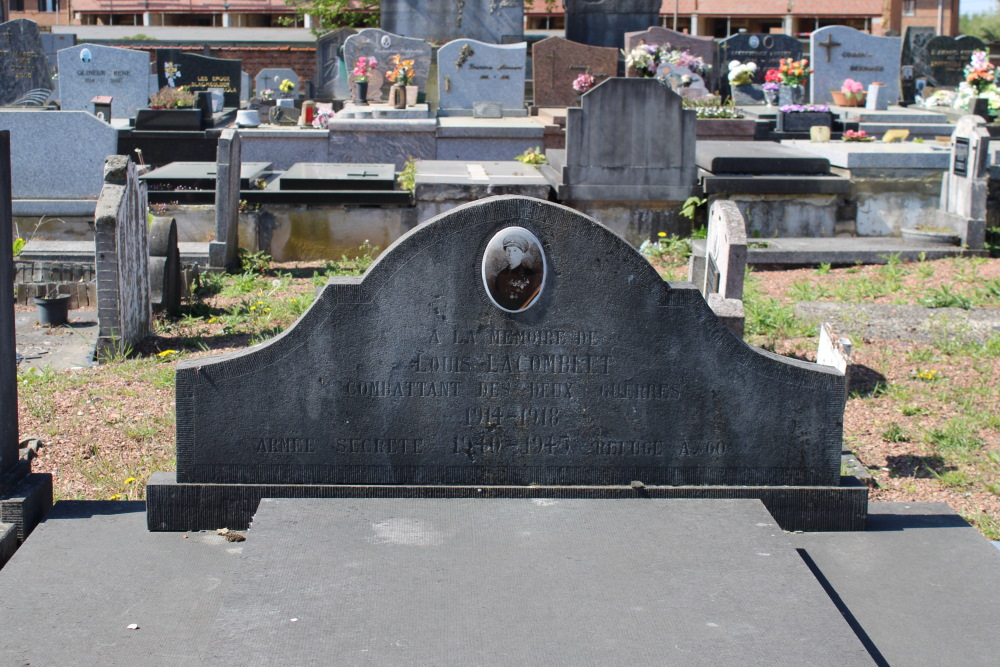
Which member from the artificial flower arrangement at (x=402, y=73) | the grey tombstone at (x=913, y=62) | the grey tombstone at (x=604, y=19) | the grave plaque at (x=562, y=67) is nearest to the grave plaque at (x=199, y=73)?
the artificial flower arrangement at (x=402, y=73)

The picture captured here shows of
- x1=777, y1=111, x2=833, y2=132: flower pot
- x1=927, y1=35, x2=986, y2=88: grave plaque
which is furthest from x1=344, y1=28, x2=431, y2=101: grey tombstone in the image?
x1=927, y1=35, x2=986, y2=88: grave plaque

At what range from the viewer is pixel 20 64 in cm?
1669

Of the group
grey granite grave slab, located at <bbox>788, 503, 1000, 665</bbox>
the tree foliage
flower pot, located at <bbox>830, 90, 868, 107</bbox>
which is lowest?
grey granite grave slab, located at <bbox>788, 503, 1000, 665</bbox>

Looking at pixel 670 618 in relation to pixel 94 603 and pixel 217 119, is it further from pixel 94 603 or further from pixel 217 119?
pixel 217 119

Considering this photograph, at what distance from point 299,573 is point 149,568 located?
0.61 meters

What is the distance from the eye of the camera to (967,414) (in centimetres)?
576

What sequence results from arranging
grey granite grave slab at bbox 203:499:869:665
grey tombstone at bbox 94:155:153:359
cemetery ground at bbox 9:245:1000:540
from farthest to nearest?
grey tombstone at bbox 94:155:153:359 < cemetery ground at bbox 9:245:1000:540 < grey granite grave slab at bbox 203:499:869:665

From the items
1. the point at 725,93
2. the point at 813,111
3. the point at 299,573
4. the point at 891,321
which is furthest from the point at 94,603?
the point at 725,93

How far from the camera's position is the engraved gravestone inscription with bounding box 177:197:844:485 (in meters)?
3.26

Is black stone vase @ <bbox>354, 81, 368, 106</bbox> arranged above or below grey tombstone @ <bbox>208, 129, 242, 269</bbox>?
above

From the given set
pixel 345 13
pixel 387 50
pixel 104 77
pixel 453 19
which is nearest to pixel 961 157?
pixel 387 50

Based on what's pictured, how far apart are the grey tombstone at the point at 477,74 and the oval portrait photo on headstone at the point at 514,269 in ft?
44.3

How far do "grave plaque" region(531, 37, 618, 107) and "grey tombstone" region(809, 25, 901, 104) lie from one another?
3802 millimetres

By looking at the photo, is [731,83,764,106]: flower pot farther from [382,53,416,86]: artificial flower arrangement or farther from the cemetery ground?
the cemetery ground
